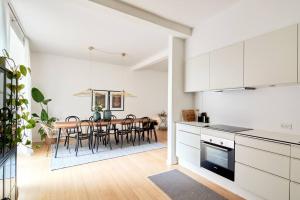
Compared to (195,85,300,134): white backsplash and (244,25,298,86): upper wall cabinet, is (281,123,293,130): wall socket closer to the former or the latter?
(195,85,300,134): white backsplash

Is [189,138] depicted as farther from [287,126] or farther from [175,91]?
[287,126]

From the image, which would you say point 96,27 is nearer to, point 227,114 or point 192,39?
point 192,39

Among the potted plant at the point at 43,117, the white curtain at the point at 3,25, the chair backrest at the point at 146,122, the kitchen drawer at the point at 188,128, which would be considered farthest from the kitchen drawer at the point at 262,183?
the potted plant at the point at 43,117

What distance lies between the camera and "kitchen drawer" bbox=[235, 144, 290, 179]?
1.71 meters

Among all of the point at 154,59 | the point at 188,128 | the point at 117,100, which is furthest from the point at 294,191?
the point at 117,100

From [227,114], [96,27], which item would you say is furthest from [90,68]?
[227,114]

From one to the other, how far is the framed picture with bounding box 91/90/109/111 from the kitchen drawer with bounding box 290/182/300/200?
558 cm

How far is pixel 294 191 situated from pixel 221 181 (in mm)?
1029

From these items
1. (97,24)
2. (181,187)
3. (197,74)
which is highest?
(97,24)

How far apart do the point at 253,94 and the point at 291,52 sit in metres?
0.79

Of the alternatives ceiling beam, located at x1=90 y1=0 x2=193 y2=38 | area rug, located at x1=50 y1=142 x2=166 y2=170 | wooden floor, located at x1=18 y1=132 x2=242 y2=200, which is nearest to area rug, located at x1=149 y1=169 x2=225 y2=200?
wooden floor, located at x1=18 y1=132 x2=242 y2=200

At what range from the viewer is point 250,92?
2.57 m

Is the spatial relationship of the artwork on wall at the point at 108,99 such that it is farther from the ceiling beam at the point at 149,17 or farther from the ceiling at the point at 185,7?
the ceiling at the point at 185,7

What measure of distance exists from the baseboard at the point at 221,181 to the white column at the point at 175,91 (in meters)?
0.44
